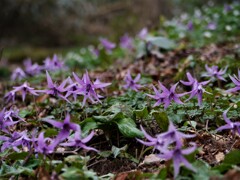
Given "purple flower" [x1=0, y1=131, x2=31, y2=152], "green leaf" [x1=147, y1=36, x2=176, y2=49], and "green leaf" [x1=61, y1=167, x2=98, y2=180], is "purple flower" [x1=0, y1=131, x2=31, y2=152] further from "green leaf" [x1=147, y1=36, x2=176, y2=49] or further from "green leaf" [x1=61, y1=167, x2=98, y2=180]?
"green leaf" [x1=147, y1=36, x2=176, y2=49]

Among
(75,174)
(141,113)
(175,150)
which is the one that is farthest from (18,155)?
(175,150)

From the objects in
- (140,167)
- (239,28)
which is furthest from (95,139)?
(239,28)

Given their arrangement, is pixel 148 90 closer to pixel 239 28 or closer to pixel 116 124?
pixel 116 124

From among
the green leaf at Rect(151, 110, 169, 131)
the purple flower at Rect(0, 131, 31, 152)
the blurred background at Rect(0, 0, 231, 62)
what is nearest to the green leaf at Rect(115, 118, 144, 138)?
the green leaf at Rect(151, 110, 169, 131)

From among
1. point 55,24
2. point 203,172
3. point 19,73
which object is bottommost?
point 203,172

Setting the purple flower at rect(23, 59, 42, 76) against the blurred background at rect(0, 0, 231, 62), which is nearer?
the purple flower at rect(23, 59, 42, 76)

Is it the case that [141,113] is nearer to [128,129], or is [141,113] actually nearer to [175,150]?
[128,129]

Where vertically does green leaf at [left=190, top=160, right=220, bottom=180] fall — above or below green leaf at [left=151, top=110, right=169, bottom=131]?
below
